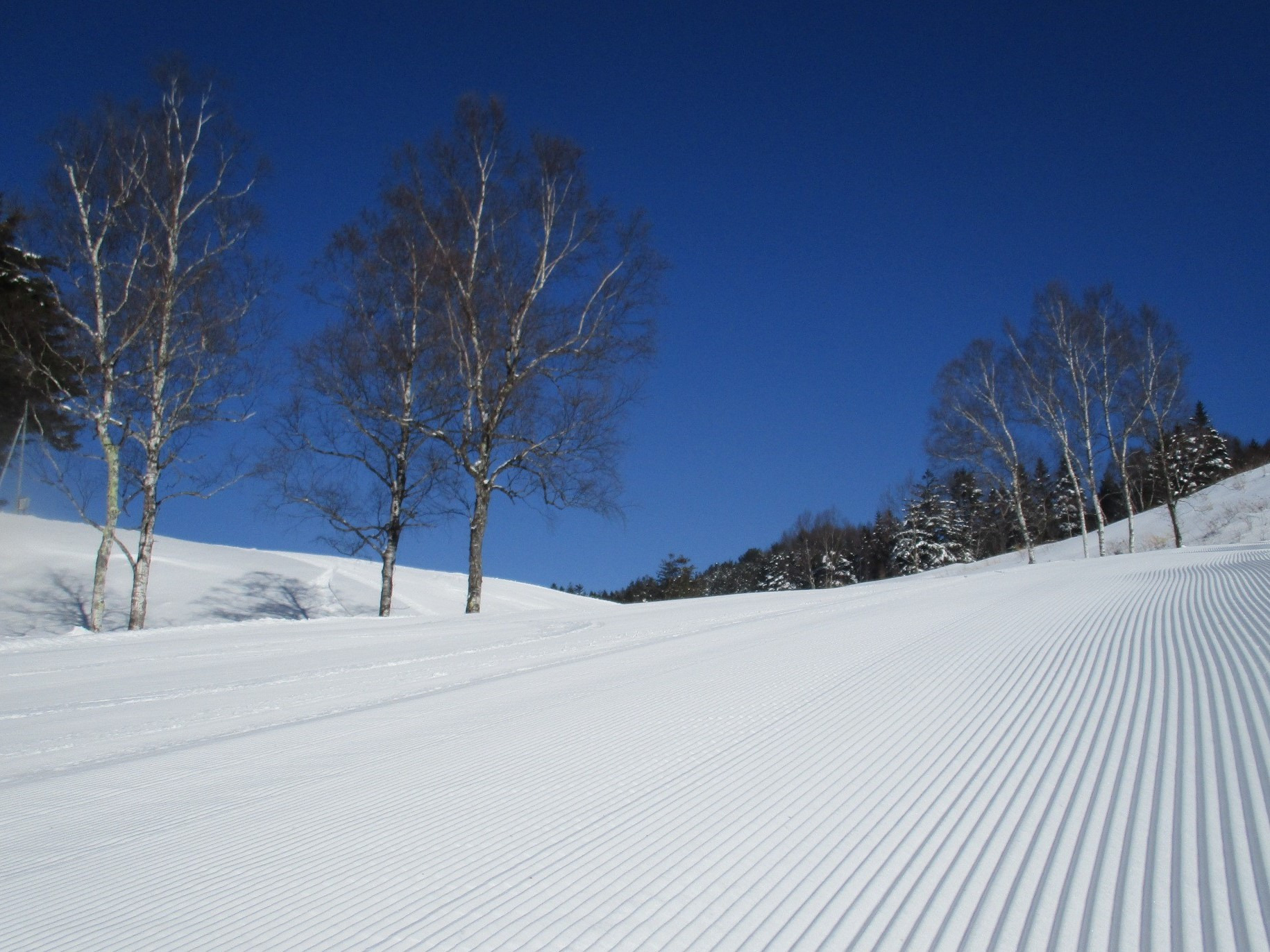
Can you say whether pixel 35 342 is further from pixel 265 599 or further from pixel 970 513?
pixel 970 513

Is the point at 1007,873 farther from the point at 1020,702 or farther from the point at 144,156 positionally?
the point at 144,156

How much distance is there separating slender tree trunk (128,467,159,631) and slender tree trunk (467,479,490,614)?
4.20 m

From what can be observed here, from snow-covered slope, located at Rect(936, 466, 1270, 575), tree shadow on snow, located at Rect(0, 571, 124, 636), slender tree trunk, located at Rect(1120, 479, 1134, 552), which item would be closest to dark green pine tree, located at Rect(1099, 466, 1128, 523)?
snow-covered slope, located at Rect(936, 466, 1270, 575)

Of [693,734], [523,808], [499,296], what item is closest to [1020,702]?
[693,734]

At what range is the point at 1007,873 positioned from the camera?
1839 mm

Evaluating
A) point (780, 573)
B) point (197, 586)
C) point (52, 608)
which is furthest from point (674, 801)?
point (780, 573)

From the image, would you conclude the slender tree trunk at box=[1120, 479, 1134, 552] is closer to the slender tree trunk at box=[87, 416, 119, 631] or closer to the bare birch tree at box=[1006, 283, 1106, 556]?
the bare birch tree at box=[1006, 283, 1106, 556]

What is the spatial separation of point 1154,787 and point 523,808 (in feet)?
6.46

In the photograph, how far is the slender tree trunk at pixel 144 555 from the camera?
9.86m

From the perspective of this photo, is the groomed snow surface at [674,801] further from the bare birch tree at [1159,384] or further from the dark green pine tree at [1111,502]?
the dark green pine tree at [1111,502]

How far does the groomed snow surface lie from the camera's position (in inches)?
68.6

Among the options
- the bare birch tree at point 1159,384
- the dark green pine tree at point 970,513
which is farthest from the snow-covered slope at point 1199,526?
the dark green pine tree at point 970,513

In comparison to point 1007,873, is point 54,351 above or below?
above

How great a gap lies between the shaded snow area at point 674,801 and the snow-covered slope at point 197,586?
6.40m
